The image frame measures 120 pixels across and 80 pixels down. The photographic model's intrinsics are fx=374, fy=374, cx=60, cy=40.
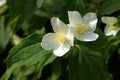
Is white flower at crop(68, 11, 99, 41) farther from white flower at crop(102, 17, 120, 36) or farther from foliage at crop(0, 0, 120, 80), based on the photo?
white flower at crop(102, 17, 120, 36)

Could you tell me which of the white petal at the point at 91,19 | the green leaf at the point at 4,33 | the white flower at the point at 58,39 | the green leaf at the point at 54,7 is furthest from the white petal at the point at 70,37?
the green leaf at the point at 4,33

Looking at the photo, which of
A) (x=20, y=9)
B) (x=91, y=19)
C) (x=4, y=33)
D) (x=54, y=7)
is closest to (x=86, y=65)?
(x=91, y=19)

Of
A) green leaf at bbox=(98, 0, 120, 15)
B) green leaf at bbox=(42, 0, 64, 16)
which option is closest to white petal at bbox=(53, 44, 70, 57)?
green leaf at bbox=(98, 0, 120, 15)

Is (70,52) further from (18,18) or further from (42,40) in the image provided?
(18,18)

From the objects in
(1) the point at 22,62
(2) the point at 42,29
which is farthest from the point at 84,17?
(2) the point at 42,29

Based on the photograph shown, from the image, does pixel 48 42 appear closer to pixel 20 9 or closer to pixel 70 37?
pixel 70 37

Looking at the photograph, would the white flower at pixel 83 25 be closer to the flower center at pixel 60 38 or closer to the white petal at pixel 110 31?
the flower center at pixel 60 38
